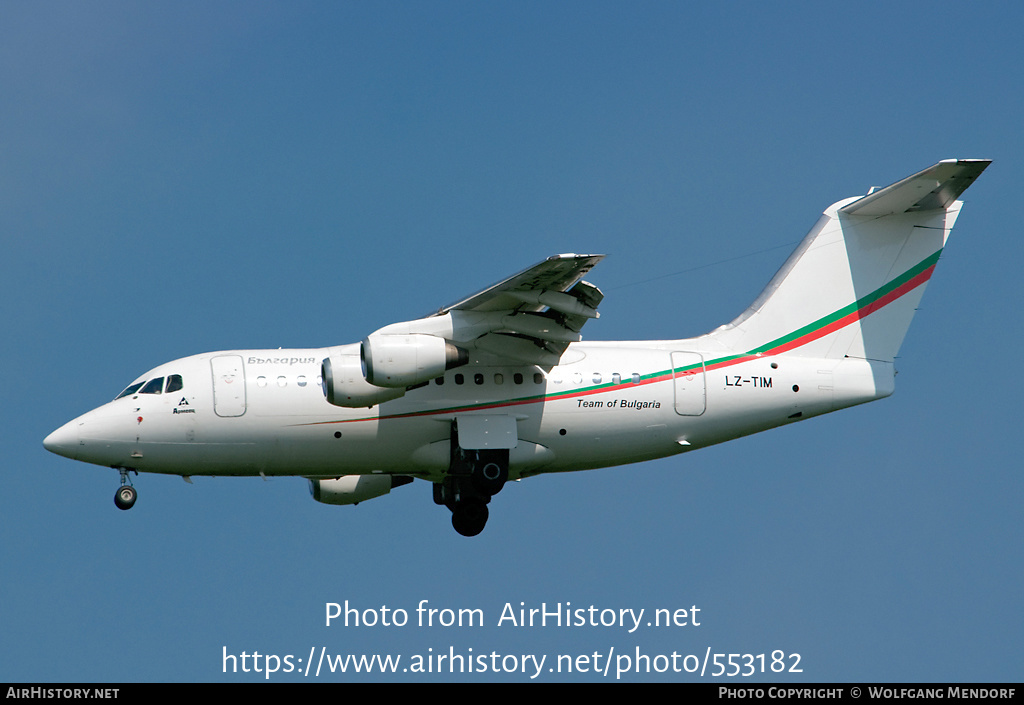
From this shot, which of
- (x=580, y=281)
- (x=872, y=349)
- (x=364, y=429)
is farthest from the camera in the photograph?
(x=872, y=349)

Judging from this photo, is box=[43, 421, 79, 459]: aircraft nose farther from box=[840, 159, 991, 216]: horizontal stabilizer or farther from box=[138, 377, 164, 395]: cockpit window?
box=[840, 159, 991, 216]: horizontal stabilizer

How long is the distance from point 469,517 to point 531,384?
1.70 metres

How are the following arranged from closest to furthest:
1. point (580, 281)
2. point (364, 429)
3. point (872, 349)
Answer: point (580, 281), point (364, 429), point (872, 349)

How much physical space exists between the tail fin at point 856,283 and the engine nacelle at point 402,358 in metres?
3.67

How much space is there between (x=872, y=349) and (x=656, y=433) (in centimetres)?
278

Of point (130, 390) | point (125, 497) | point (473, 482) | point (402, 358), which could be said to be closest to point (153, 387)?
point (130, 390)

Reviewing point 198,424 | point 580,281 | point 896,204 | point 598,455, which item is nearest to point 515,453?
point 598,455

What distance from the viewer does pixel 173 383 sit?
1652 cm

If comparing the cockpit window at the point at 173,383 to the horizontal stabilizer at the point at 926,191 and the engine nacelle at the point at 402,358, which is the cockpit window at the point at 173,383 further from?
the horizontal stabilizer at the point at 926,191

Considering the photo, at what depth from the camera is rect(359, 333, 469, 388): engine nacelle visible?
15367mm

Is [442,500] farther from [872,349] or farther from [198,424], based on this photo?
[872,349]

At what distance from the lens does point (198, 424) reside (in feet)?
53.4

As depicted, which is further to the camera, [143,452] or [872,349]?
[872,349]

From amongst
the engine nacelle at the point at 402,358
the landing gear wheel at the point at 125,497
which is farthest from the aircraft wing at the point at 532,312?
the landing gear wheel at the point at 125,497
